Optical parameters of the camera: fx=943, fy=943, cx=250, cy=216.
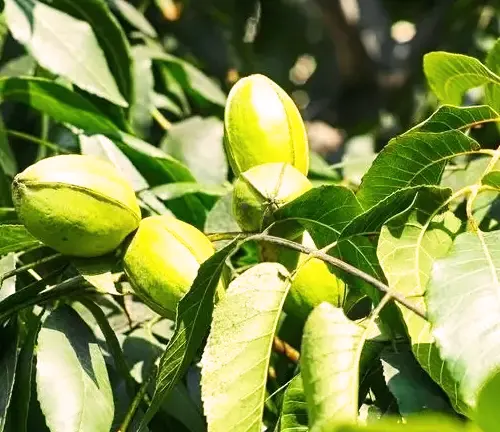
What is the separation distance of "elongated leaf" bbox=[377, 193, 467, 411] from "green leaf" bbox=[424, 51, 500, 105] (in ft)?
0.57

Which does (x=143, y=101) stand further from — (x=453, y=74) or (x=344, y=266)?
(x=344, y=266)

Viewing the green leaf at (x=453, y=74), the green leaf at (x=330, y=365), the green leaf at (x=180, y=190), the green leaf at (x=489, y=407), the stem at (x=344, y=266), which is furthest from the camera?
the green leaf at (x=180, y=190)

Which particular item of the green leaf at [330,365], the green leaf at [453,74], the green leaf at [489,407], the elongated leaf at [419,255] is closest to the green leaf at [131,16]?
the green leaf at [453,74]

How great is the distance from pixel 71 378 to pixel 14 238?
15 centimetres

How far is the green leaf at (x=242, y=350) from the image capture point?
2.29 feet

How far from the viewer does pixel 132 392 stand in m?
0.93

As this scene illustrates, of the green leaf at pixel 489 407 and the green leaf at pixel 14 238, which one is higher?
the green leaf at pixel 489 407

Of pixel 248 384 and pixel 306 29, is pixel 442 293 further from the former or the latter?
pixel 306 29

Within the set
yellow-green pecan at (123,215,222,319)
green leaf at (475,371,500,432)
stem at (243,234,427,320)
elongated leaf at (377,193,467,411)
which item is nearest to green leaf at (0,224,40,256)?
yellow-green pecan at (123,215,222,319)

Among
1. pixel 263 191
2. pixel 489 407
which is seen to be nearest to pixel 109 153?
pixel 263 191

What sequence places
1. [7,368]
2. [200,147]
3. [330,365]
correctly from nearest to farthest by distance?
[330,365], [7,368], [200,147]

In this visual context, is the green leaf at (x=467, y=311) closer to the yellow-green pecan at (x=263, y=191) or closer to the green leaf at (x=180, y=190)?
the yellow-green pecan at (x=263, y=191)

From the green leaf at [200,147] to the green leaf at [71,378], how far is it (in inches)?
19.2

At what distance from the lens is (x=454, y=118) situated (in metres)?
0.83
